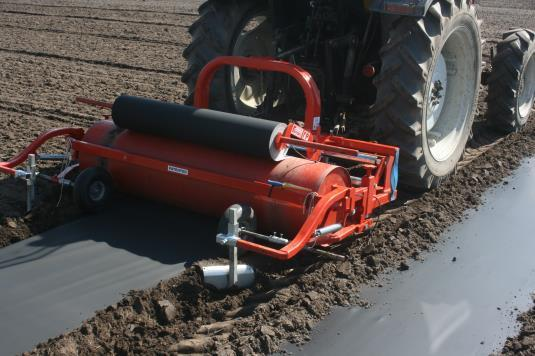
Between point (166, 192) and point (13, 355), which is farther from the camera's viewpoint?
point (166, 192)

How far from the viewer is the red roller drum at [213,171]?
13.6 feet

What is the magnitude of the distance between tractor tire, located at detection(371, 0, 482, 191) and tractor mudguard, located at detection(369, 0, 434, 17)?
0.51ft

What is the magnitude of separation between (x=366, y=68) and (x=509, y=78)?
2.30 meters

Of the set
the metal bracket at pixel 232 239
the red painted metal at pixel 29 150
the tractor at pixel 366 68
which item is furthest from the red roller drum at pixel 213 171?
the tractor at pixel 366 68

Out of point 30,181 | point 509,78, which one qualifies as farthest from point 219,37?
point 509,78

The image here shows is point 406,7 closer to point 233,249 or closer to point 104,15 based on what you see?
point 233,249

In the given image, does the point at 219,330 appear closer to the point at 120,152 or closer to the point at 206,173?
the point at 206,173

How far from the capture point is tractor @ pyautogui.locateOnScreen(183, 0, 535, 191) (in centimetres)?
474

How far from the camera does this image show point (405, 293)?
12.7 ft

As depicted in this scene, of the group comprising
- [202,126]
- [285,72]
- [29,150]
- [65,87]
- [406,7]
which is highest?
[406,7]

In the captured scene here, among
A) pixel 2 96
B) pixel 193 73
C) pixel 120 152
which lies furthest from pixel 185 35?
pixel 120 152

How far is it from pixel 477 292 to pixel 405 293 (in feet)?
1.39

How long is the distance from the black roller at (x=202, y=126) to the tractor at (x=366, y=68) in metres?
0.89

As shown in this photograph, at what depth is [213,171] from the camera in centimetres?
440
